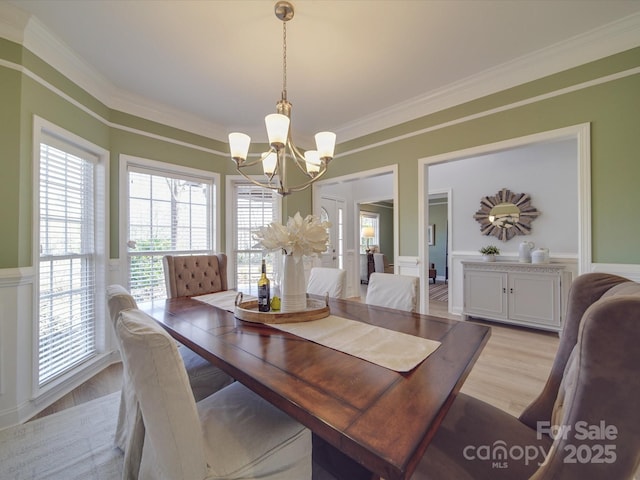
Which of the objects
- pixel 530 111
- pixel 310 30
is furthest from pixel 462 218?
pixel 310 30

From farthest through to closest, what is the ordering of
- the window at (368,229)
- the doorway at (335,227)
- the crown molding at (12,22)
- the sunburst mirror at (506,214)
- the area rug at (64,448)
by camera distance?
1. the window at (368,229)
2. the doorway at (335,227)
3. the sunburst mirror at (506,214)
4. the crown molding at (12,22)
5. the area rug at (64,448)

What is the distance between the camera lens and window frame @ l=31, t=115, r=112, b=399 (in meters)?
2.03

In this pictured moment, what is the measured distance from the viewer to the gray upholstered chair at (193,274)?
93.4 inches

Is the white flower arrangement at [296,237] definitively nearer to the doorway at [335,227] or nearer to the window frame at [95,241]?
the window frame at [95,241]

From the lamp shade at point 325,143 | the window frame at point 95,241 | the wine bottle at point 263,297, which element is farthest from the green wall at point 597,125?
the window frame at point 95,241

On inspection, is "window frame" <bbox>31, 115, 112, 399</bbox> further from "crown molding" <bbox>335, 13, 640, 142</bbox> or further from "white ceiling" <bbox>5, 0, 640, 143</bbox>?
"crown molding" <bbox>335, 13, 640, 142</bbox>

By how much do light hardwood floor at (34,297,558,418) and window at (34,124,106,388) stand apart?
241 mm

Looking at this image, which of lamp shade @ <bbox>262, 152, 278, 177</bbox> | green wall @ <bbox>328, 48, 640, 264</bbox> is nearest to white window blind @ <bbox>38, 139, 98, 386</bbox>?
lamp shade @ <bbox>262, 152, 278, 177</bbox>

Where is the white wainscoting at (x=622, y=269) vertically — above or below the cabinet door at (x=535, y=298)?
above

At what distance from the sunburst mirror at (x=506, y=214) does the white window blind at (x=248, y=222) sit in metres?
3.26

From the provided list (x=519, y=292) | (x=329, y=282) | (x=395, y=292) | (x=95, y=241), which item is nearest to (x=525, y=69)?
(x=395, y=292)

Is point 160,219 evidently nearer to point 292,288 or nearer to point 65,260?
point 65,260

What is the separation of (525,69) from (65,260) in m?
4.34

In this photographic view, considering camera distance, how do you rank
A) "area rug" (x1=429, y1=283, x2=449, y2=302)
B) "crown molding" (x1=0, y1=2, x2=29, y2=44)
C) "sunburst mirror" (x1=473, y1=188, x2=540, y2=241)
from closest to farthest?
"crown molding" (x1=0, y1=2, x2=29, y2=44) → "sunburst mirror" (x1=473, y1=188, x2=540, y2=241) → "area rug" (x1=429, y1=283, x2=449, y2=302)
